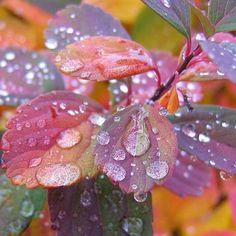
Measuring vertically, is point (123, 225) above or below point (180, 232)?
above

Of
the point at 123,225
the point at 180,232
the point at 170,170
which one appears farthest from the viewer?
the point at 180,232

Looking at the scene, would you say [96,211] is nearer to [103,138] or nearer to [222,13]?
[103,138]

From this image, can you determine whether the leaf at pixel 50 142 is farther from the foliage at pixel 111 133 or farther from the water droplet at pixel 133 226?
the water droplet at pixel 133 226

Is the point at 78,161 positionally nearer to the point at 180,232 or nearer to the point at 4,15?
the point at 180,232

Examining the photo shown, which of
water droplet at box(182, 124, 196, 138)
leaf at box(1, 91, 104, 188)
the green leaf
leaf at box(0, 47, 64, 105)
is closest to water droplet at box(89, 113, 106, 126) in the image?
leaf at box(1, 91, 104, 188)

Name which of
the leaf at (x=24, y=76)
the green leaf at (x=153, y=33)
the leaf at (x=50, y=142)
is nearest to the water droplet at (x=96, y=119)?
the leaf at (x=50, y=142)

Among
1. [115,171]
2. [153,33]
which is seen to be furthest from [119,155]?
[153,33]

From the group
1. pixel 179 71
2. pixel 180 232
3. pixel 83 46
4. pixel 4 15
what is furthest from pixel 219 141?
pixel 4 15
